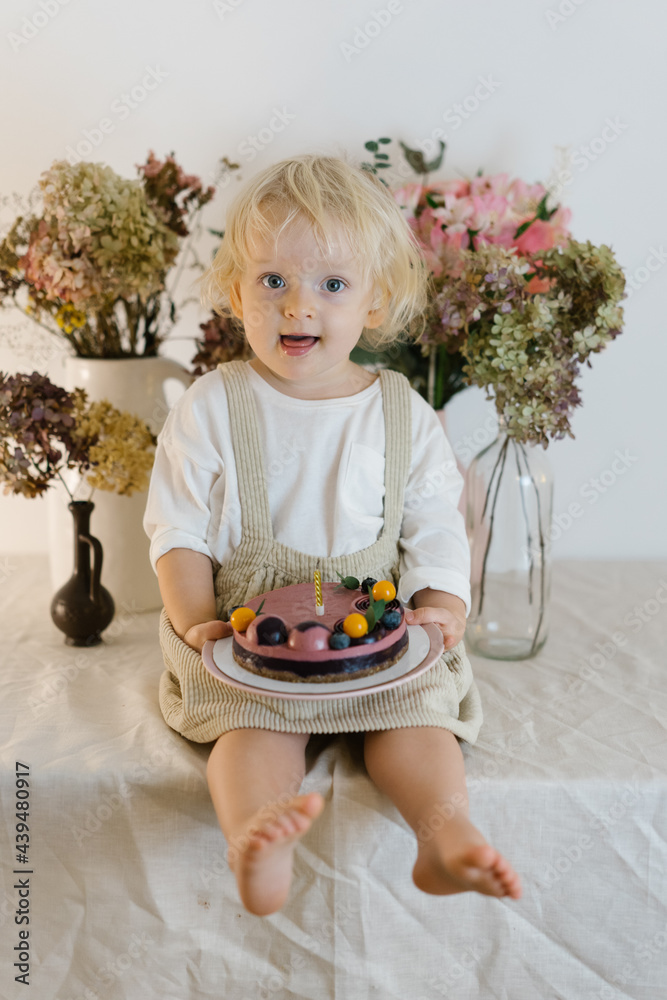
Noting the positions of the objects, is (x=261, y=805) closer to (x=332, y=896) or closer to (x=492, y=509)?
(x=332, y=896)

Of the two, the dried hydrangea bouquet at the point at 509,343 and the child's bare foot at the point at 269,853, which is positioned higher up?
the dried hydrangea bouquet at the point at 509,343

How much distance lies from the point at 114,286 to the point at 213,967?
33.3 inches

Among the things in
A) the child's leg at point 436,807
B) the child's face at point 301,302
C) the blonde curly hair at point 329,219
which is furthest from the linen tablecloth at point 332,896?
the blonde curly hair at point 329,219

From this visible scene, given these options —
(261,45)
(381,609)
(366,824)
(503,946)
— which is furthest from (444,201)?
(503,946)

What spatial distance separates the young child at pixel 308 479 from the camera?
3.00 ft

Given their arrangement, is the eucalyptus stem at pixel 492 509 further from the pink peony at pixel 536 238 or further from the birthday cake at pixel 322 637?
the birthday cake at pixel 322 637

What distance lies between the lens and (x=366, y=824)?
0.87 meters

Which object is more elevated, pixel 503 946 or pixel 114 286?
pixel 114 286

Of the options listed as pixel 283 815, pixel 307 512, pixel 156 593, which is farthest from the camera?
pixel 156 593

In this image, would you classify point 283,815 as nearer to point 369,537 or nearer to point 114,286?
point 369,537

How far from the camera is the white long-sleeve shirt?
1061 millimetres

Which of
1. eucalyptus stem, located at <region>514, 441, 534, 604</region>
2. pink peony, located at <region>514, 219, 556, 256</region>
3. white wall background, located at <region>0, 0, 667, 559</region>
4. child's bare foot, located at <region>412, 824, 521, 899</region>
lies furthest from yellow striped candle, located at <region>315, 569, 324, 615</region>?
white wall background, located at <region>0, 0, 667, 559</region>

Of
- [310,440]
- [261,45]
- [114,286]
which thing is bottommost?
[310,440]

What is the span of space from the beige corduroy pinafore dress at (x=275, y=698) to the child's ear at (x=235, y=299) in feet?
0.22
